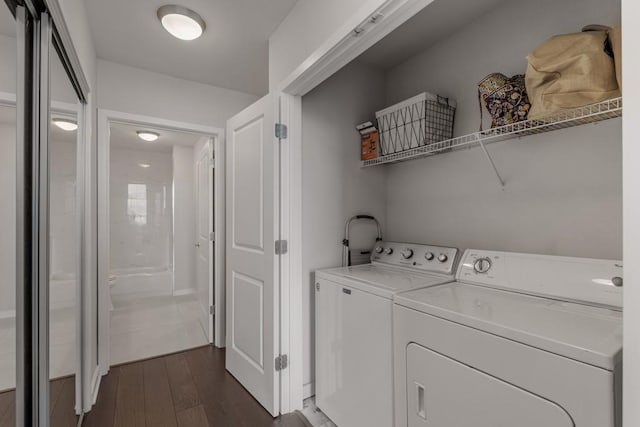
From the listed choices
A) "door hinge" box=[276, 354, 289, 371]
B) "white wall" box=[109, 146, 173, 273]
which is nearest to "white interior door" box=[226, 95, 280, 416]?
"door hinge" box=[276, 354, 289, 371]

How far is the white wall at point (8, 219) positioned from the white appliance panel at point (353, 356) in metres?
1.33

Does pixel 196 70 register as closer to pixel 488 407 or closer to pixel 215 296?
pixel 215 296

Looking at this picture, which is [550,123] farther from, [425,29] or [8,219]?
[8,219]

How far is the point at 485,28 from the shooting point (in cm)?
187

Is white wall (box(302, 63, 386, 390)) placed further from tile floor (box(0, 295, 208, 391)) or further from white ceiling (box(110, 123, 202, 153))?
white ceiling (box(110, 123, 202, 153))

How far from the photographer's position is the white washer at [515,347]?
84 cm

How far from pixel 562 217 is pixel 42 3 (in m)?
2.38

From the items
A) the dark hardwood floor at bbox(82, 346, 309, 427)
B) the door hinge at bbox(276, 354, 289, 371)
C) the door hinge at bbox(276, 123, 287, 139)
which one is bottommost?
the dark hardwood floor at bbox(82, 346, 309, 427)

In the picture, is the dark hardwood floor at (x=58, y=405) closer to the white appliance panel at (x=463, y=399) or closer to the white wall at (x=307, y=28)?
the white appliance panel at (x=463, y=399)

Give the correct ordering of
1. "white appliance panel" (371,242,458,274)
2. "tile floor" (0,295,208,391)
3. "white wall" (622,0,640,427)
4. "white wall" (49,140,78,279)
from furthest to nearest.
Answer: "white appliance panel" (371,242,458,274)
"white wall" (49,140,78,279)
"tile floor" (0,295,208,391)
"white wall" (622,0,640,427)

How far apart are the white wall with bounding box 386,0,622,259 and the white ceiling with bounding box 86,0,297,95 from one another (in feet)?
3.69

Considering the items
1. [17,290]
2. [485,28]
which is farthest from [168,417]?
[485,28]

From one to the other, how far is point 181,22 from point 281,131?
2.99 ft

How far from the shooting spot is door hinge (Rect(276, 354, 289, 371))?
192 centimetres
